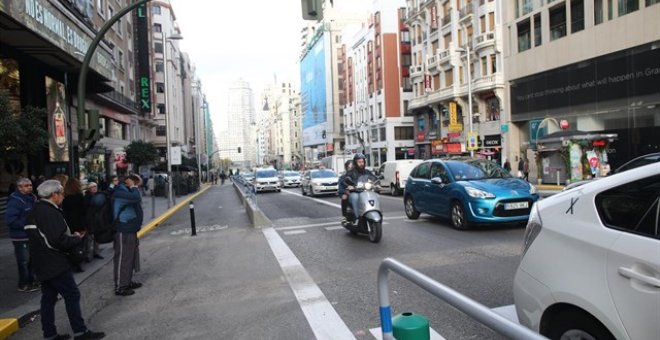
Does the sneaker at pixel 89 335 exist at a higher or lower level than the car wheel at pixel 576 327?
lower

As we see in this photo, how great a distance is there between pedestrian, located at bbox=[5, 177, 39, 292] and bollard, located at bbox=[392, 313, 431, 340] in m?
6.42

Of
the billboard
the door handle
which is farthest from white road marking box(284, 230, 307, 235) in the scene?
the billboard

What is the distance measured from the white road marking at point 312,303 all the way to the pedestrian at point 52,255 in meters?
2.18

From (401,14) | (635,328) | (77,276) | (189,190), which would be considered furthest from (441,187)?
(401,14)

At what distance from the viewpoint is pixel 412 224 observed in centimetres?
1166

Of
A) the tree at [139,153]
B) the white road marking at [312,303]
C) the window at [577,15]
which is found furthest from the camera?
the tree at [139,153]

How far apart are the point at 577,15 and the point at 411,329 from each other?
33.0m

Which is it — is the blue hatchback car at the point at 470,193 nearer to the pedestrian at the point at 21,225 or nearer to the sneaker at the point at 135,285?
the sneaker at the point at 135,285

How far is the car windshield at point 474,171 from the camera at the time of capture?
416 inches

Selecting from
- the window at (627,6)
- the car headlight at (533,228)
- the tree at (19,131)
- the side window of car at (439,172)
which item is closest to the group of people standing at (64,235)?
the tree at (19,131)

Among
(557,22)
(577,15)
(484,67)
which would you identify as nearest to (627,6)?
(577,15)

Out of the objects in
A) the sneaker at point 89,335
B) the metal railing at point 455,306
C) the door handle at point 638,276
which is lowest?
the sneaker at point 89,335

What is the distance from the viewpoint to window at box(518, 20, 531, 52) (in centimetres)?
3491

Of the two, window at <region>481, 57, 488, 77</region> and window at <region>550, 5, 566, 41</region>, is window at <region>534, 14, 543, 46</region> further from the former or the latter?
window at <region>481, 57, 488, 77</region>
